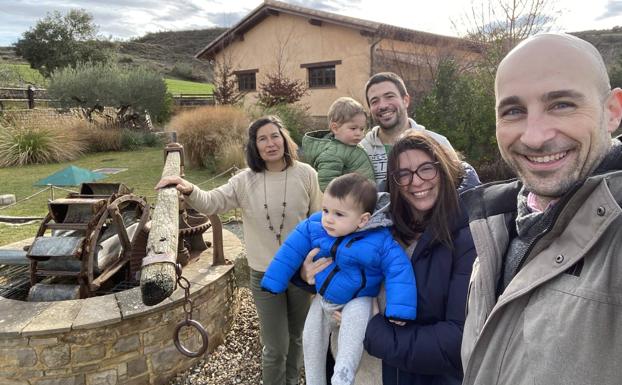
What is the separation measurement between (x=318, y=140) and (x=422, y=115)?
656 centimetres

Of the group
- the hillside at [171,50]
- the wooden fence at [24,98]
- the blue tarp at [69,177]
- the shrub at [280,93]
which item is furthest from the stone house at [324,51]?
the hillside at [171,50]

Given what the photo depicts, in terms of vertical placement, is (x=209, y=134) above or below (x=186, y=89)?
below

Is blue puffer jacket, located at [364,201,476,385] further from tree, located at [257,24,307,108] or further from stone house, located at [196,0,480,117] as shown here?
tree, located at [257,24,307,108]

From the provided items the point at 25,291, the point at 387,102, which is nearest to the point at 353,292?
the point at 387,102

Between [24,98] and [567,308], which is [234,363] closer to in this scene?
[567,308]

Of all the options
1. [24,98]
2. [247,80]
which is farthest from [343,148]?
[24,98]

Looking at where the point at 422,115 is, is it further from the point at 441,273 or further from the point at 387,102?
the point at 441,273

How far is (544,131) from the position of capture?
97cm

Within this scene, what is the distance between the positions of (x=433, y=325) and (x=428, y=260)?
0.82ft

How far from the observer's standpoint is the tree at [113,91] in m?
17.9

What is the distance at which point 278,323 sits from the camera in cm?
279

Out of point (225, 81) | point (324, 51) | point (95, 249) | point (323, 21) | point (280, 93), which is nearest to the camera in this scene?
point (95, 249)

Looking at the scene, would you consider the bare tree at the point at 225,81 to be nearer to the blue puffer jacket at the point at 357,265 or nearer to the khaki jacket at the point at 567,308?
the blue puffer jacket at the point at 357,265

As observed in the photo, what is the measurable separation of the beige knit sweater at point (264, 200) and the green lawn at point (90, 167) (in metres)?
4.77
